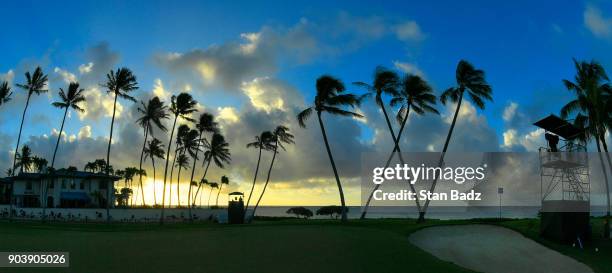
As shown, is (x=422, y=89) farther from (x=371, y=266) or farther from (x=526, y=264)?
(x=371, y=266)

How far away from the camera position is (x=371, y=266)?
1936 cm

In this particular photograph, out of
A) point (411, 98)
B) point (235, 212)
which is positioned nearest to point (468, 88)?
point (411, 98)

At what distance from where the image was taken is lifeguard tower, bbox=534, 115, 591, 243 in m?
32.6

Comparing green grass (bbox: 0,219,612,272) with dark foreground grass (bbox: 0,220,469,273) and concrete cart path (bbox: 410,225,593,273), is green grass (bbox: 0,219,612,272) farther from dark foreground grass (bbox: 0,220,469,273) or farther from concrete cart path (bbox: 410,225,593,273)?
concrete cart path (bbox: 410,225,593,273)

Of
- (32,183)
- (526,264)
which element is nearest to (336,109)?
(526,264)

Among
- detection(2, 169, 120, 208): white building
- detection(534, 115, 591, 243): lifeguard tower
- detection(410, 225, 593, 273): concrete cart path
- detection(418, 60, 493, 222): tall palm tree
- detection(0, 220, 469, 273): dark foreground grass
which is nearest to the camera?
detection(0, 220, 469, 273): dark foreground grass

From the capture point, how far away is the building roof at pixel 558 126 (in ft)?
113

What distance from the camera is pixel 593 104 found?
3912 centimetres

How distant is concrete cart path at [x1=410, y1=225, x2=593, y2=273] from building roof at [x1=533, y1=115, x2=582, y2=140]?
7.14m

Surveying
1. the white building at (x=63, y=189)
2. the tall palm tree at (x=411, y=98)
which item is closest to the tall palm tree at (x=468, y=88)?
the tall palm tree at (x=411, y=98)

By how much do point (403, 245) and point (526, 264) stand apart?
7110 mm

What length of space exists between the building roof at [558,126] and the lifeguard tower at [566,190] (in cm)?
117

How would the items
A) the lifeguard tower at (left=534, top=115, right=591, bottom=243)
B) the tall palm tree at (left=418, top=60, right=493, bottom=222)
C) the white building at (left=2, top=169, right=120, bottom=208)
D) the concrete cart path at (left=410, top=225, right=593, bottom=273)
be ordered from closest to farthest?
the concrete cart path at (left=410, top=225, right=593, bottom=273) < the lifeguard tower at (left=534, top=115, right=591, bottom=243) < the tall palm tree at (left=418, top=60, right=493, bottom=222) < the white building at (left=2, top=169, right=120, bottom=208)

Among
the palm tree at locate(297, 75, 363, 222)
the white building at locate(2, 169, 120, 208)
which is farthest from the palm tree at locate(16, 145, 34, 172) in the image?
the palm tree at locate(297, 75, 363, 222)
